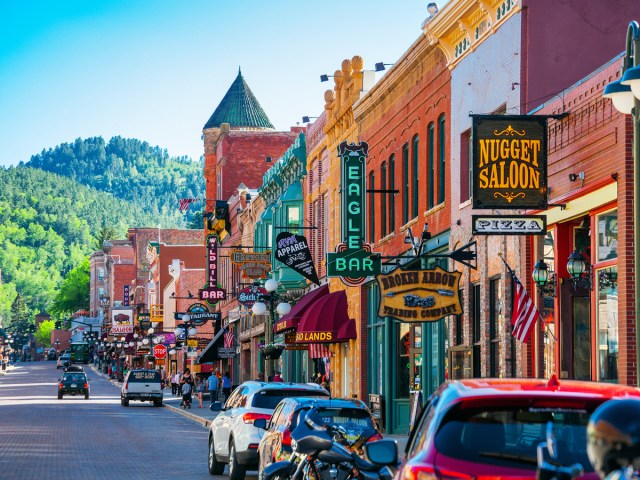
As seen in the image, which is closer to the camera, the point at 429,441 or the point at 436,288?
the point at 429,441

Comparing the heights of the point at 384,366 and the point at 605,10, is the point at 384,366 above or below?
below

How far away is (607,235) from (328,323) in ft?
66.4

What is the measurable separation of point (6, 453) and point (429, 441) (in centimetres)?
2204

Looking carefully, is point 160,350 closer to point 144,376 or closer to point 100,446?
point 144,376

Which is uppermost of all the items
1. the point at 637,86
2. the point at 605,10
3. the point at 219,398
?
the point at 605,10

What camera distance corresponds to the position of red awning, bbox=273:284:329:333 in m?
41.9

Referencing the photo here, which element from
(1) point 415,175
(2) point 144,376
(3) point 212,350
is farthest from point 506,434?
(3) point 212,350

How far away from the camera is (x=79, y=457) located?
2650 centimetres

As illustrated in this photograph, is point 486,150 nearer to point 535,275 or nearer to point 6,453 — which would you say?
point 535,275

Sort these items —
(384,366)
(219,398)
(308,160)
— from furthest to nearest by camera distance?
(219,398)
(308,160)
(384,366)

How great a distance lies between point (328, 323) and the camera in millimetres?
39281

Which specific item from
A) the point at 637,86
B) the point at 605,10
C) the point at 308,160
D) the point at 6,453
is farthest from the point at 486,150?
the point at 308,160

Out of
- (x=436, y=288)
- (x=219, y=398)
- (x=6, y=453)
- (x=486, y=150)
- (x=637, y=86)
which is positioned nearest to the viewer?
(x=637, y=86)

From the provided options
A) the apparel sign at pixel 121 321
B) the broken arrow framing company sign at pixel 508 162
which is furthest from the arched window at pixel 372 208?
the apparel sign at pixel 121 321
